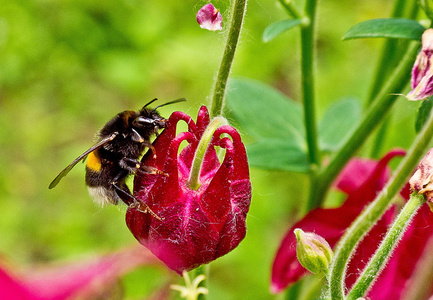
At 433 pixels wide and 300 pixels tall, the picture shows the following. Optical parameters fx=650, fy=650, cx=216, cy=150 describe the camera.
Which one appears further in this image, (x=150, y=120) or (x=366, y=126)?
(x=366, y=126)

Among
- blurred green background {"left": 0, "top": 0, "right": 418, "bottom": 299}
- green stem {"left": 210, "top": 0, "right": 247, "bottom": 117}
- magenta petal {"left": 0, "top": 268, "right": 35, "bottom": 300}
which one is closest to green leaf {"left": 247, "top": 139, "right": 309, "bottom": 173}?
green stem {"left": 210, "top": 0, "right": 247, "bottom": 117}

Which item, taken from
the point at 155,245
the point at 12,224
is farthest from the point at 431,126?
the point at 12,224

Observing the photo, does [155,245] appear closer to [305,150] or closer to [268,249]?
[305,150]

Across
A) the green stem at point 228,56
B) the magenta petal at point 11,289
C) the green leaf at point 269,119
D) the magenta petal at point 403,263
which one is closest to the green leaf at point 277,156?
the green leaf at point 269,119

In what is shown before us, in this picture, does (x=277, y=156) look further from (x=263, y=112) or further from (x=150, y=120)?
(x=150, y=120)

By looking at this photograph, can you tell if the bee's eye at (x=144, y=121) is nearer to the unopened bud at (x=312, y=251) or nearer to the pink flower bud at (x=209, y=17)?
the pink flower bud at (x=209, y=17)

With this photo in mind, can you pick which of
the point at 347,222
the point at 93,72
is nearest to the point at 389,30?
the point at 347,222
